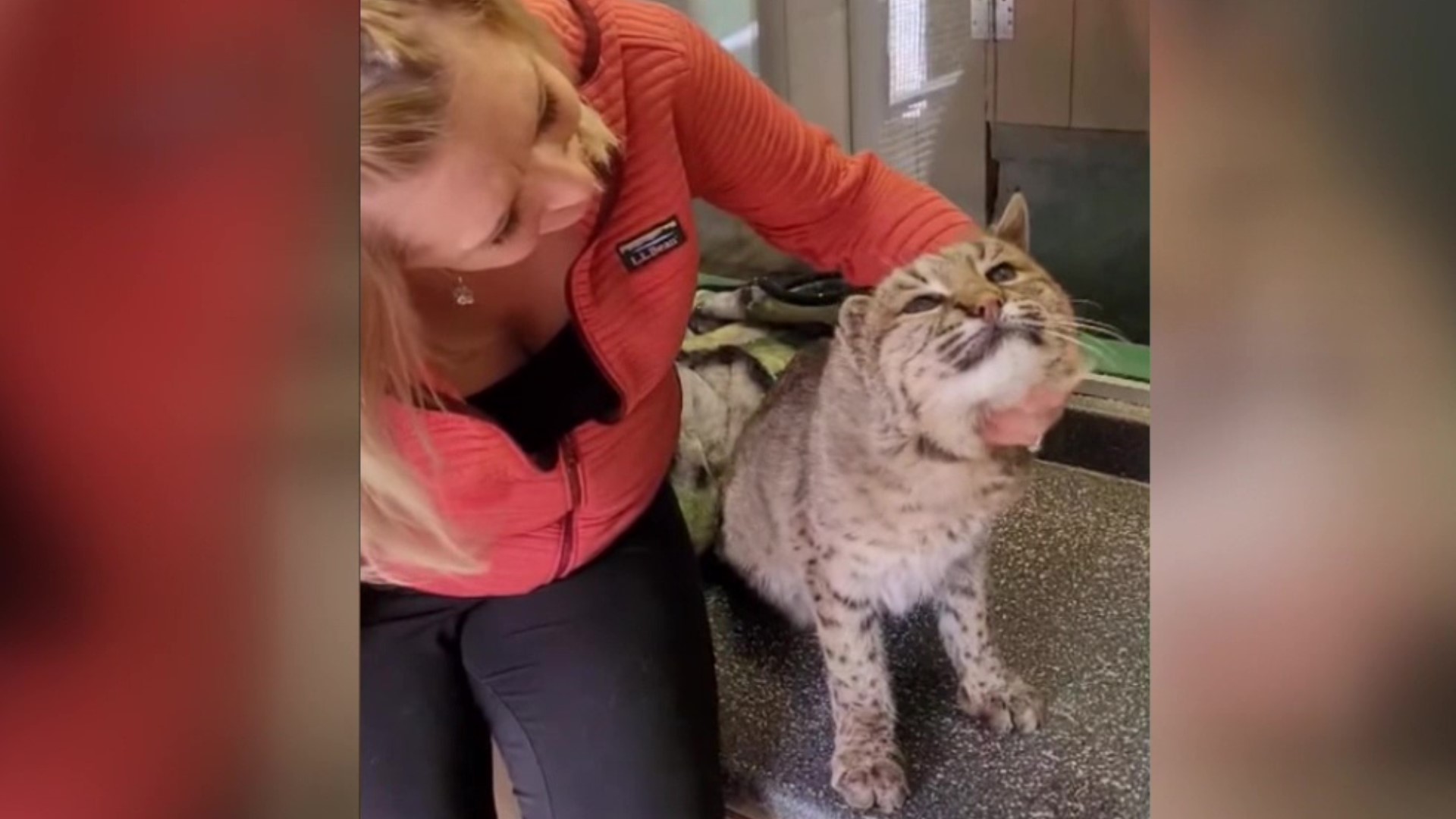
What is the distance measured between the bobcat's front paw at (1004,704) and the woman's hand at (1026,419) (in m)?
0.18

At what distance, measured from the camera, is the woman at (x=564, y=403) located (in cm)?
72

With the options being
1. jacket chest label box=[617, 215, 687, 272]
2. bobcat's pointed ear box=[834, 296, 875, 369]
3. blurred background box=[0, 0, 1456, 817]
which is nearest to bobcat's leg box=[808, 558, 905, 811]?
bobcat's pointed ear box=[834, 296, 875, 369]

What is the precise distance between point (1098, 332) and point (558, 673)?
41cm

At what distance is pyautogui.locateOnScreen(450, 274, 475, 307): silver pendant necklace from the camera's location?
0.75m

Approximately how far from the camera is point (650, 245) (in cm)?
84

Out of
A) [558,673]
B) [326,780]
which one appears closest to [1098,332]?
[558,673]

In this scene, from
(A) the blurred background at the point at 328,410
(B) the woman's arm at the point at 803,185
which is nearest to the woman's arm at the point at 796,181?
(B) the woman's arm at the point at 803,185

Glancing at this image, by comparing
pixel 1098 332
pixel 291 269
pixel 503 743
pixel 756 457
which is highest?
pixel 291 269

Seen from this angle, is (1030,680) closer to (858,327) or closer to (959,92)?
(858,327)

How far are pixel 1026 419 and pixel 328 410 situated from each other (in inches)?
25.4

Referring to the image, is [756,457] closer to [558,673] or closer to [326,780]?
[558,673]

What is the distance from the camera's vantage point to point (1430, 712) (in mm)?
281

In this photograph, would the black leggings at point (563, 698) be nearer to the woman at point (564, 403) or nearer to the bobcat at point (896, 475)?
the woman at point (564, 403)

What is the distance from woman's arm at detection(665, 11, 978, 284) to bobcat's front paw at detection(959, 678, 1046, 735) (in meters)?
0.29
